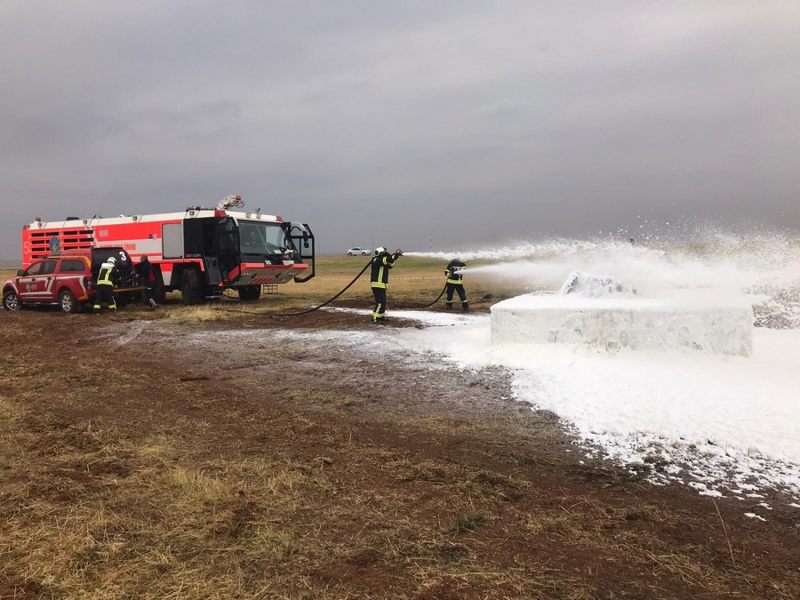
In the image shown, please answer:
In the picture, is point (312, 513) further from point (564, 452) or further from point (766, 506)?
point (766, 506)

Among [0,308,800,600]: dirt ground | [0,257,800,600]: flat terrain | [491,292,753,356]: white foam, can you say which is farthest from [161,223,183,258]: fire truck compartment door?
[491,292,753,356]: white foam

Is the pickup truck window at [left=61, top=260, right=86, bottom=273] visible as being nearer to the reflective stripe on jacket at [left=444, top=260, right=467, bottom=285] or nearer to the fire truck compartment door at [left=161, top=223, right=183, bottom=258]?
the fire truck compartment door at [left=161, top=223, right=183, bottom=258]

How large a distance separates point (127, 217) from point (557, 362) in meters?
17.2

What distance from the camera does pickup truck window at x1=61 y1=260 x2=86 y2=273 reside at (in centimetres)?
1680

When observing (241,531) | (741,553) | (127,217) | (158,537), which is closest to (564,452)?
(741,553)

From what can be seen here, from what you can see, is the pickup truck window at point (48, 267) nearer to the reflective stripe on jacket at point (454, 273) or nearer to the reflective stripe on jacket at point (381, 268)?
the reflective stripe on jacket at point (381, 268)

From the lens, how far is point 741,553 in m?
3.24

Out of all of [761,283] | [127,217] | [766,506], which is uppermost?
[127,217]

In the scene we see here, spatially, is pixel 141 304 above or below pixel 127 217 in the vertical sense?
below

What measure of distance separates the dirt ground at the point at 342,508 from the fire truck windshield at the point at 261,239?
10.9 m

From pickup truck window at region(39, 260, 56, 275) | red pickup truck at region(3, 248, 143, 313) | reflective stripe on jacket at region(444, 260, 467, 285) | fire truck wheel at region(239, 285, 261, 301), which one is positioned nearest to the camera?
reflective stripe on jacket at region(444, 260, 467, 285)

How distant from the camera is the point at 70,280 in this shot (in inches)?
660

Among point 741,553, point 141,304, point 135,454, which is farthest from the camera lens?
point 141,304

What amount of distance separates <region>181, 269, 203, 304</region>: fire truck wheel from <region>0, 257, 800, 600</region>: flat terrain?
434 inches
